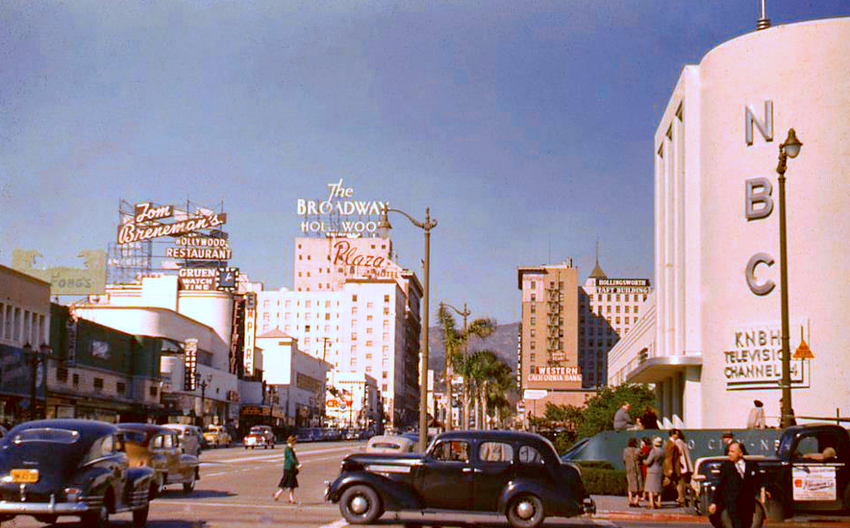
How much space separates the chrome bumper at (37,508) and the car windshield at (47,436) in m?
1.17

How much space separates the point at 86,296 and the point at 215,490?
3497 inches

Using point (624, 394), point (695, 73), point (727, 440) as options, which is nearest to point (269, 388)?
A: point (624, 394)

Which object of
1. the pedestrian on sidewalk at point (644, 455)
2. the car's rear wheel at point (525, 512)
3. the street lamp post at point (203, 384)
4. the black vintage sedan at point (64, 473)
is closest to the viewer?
the black vintage sedan at point (64, 473)

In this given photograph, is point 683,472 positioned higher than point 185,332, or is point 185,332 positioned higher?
point 185,332

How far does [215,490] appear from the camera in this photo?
3139cm

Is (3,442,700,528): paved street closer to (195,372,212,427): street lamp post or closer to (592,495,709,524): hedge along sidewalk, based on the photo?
(592,495,709,524): hedge along sidewalk

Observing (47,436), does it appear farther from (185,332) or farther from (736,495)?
(185,332)

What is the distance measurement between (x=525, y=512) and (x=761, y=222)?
30.1 m

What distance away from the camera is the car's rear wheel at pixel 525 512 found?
68.1 feet

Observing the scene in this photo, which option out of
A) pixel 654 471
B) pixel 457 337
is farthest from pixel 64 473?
pixel 457 337

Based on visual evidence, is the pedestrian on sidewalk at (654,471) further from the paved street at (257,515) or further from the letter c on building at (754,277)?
the letter c on building at (754,277)

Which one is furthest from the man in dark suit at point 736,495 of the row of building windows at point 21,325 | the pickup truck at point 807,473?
the row of building windows at point 21,325

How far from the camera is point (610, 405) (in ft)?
213

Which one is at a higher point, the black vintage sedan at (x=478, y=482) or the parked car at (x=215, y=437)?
the black vintage sedan at (x=478, y=482)
